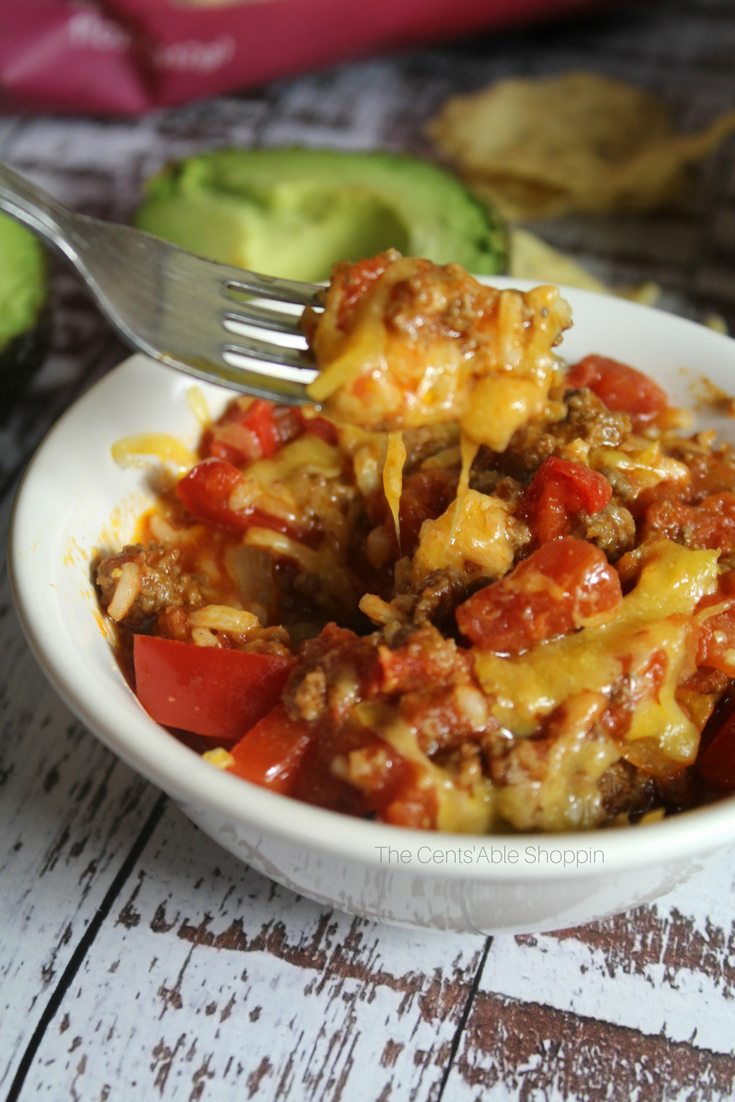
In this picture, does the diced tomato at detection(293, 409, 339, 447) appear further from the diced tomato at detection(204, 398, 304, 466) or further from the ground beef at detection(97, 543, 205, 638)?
the ground beef at detection(97, 543, 205, 638)

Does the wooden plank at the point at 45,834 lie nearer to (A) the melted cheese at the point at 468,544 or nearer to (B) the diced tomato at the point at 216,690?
(B) the diced tomato at the point at 216,690

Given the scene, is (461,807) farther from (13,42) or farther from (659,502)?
(13,42)

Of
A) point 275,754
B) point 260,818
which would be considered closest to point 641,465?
point 275,754

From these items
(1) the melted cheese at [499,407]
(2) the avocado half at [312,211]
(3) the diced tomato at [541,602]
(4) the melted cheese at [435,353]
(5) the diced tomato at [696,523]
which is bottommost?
(2) the avocado half at [312,211]

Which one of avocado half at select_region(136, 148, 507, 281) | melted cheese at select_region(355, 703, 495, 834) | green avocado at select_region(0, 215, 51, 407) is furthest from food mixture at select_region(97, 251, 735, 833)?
avocado half at select_region(136, 148, 507, 281)

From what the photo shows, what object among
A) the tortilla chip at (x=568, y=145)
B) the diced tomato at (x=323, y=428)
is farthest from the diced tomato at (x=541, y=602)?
the tortilla chip at (x=568, y=145)

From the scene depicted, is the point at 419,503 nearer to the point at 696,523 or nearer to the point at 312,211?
the point at 696,523

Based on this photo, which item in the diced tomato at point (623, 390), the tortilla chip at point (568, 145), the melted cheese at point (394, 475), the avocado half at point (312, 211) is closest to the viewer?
the melted cheese at point (394, 475)
